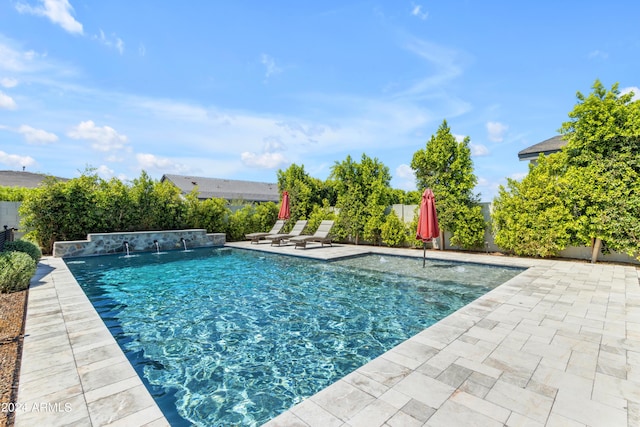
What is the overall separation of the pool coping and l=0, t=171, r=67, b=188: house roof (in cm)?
2942

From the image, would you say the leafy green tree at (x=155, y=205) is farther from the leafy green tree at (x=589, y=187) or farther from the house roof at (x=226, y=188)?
the house roof at (x=226, y=188)

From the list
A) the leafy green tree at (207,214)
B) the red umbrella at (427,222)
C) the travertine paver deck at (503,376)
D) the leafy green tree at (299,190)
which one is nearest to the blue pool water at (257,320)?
the travertine paver deck at (503,376)

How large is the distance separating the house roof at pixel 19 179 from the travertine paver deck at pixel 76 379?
28.6 metres

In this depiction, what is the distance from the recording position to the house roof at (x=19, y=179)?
24.7 metres

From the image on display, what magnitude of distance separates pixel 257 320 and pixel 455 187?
10117mm

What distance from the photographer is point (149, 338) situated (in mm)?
4168

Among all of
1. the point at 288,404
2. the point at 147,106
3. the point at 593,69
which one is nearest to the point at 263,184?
the point at 147,106

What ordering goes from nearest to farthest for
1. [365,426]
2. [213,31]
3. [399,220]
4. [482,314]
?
[365,426], [482,314], [213,31], [399,220]

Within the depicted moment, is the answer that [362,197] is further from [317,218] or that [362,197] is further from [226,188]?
[226,188]

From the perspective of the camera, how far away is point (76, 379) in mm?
2709

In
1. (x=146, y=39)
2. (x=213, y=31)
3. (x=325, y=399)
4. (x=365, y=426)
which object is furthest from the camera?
(x=213, y=31)

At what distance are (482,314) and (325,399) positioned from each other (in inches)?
134

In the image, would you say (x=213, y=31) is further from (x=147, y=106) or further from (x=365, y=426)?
(x=365, y=426)

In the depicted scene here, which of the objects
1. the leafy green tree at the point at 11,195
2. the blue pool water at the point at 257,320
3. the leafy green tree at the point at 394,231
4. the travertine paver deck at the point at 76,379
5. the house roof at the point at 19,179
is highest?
the house roof at the point at 19,179
